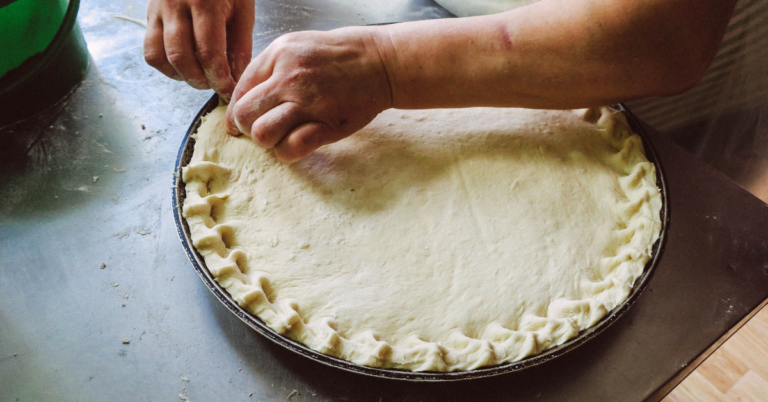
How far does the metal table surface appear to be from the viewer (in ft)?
2.61

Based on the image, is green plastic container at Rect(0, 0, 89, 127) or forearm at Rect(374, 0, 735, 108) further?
green plastic container at Rect(0, 0, 89, 127)

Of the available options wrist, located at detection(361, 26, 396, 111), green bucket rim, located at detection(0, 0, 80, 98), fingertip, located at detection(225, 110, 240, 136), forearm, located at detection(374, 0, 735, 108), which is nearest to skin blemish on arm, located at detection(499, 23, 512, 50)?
forearm, located at detection(374, 0, 735, 108)

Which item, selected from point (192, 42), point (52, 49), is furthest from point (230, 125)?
point (52, 49)

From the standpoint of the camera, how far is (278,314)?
77 centimetres

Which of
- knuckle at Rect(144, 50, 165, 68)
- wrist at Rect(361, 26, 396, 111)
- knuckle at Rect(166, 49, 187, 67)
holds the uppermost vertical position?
wrist at Rect(361, 26, 396, 111)

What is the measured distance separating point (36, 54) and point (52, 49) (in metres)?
Result: 0.05

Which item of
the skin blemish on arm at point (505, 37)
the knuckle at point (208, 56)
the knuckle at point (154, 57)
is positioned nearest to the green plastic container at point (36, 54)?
the knuckle at point (154, 57)

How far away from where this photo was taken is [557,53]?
85cm

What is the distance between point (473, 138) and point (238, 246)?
0.57 meters

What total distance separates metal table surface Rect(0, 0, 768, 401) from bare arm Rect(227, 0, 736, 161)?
340 millimetres

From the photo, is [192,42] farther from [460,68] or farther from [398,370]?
[398,370]

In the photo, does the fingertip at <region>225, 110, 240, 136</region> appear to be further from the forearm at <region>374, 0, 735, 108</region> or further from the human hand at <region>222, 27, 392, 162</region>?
the forearm at <region>374, 0, 735, 108</region>

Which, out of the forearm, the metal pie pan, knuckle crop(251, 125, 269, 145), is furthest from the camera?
knuckle crop(251, 125, 269, 145)

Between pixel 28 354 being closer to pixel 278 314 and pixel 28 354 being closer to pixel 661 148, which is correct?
pixel 278 314
